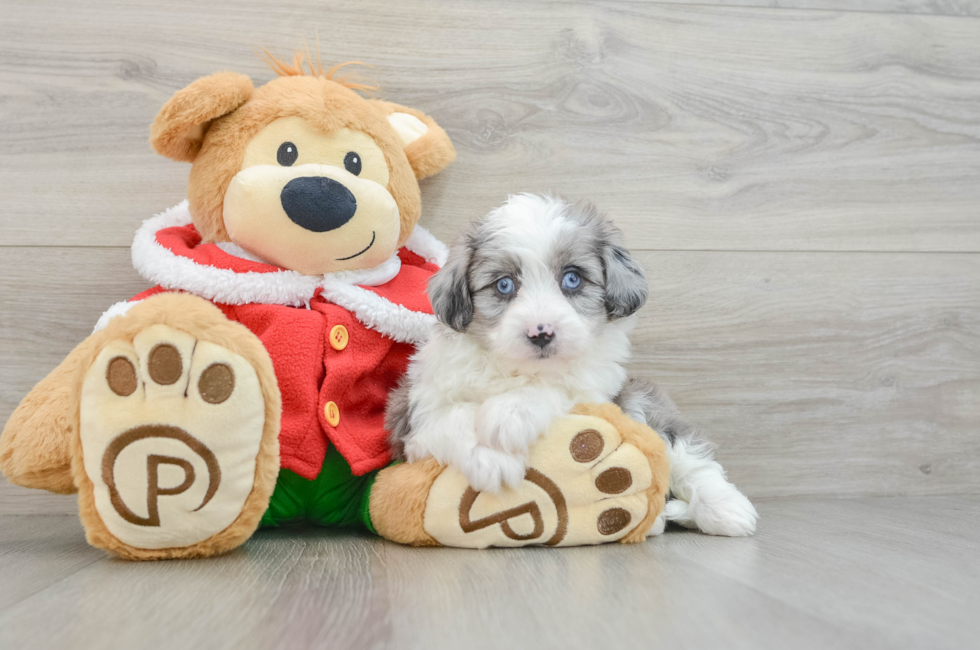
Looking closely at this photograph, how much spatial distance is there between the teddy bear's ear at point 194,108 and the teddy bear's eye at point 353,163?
0.25 metres

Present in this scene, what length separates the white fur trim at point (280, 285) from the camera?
1.43 metres

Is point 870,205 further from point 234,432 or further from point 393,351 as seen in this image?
point 234,432

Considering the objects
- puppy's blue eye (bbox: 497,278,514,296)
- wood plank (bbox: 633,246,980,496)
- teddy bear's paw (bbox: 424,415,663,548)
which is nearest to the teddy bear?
teddy bear's paw (bbox: 424,415,663,548)

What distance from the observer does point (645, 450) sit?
1.26m

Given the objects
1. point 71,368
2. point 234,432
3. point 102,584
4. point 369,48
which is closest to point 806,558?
point 234,432

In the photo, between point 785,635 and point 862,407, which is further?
point 862,407

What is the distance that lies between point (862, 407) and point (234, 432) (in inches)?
65.4

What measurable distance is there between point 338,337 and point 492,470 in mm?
448

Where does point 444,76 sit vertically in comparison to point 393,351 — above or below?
above

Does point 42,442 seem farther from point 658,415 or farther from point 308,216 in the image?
point 658,415

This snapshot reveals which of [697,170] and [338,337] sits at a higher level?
[697,170]

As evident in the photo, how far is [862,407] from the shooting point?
77.5 inches

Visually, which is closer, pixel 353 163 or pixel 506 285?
pixel 506 285

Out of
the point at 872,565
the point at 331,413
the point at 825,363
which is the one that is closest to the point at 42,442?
the point at 331,413
